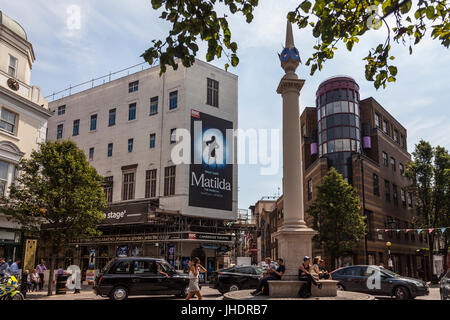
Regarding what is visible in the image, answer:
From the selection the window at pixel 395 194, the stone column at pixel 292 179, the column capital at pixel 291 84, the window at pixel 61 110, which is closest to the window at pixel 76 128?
the window at pixel 61 110

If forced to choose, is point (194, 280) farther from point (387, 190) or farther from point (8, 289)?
point (387, 190)

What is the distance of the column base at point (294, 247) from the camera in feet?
44.4

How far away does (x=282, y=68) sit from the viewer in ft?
53.5

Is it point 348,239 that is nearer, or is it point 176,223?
point 348,239

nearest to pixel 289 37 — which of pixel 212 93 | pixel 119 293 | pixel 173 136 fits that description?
pixel 119 293

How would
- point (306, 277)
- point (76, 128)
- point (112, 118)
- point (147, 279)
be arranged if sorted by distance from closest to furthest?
point (306, 277) < point (147, 279) < point (112, 118) < point (76, 128)

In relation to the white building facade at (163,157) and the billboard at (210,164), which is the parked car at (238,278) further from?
the billboard at (210,164)

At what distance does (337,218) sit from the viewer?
30.1 m

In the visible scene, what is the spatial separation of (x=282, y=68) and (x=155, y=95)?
91.6 feet

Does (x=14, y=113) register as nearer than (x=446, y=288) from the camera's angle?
No

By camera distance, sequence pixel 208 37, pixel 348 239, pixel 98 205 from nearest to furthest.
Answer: pixel 208 37, pixel 98 205, pixel 348 239

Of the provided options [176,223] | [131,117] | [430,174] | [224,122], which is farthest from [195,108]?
[430,174]

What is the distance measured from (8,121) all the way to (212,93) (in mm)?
21406
